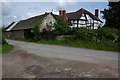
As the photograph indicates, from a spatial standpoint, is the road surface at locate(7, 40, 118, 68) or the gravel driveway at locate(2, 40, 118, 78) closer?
the gravel driveway at locate(2, 40, 118, 78)

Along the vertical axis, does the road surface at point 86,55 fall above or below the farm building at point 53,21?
below

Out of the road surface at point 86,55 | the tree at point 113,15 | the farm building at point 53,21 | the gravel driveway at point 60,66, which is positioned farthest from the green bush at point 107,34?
the farm building at point 53,21

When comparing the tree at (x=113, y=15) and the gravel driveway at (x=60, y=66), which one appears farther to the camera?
the tree at (x=113, y=15)

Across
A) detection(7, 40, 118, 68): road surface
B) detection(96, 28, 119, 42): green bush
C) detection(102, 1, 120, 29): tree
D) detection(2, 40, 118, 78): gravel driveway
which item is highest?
detection(102, 1, 120, 29): tree

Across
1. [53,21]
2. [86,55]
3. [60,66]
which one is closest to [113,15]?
[53,21]

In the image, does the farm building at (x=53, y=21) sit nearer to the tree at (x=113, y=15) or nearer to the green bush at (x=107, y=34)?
the tree at (x=113, y=15)

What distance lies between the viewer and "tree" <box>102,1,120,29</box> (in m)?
22.0

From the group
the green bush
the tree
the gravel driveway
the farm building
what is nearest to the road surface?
the gravel driveway

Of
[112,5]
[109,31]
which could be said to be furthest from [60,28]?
[112,5]

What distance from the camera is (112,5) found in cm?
2331

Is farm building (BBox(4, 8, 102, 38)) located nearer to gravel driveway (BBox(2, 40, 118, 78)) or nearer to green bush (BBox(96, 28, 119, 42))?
green bush (BBox(96, 28, 119, 42))

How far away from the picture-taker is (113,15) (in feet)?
73.8

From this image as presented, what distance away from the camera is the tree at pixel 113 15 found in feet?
72.0

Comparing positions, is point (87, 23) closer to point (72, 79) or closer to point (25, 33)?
point (25, 33)
